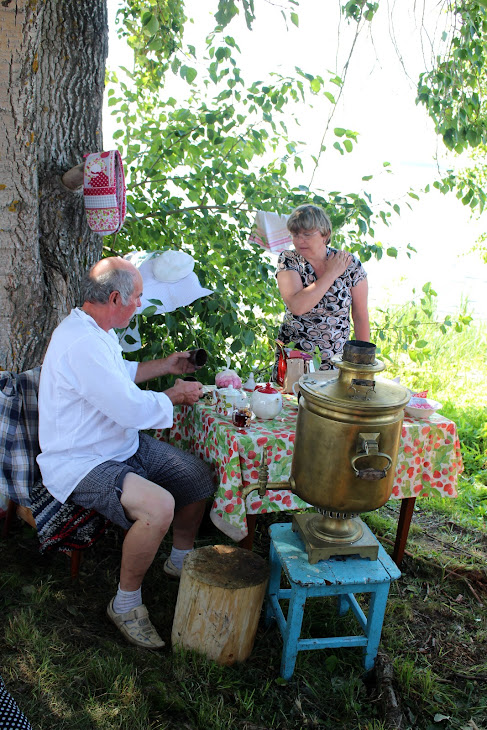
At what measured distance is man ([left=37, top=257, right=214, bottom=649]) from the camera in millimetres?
2369

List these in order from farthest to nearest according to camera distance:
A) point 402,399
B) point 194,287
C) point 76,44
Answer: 1. point 194,287
2. point 76,44
3. point 402,399

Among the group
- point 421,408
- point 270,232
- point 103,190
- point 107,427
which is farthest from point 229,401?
point 270,232

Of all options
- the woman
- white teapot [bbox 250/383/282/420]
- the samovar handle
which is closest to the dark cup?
white teapot [bbox 250/383/282/420]

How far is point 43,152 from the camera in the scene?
3.01 m

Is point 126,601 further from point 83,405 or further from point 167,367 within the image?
point 167,367

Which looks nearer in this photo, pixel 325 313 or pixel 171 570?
pixel 171 570

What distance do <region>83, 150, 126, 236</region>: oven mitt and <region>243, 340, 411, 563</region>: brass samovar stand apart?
151 cm

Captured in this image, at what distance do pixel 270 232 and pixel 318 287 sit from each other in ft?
2.87

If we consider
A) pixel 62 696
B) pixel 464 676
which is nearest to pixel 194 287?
pixel 62 696

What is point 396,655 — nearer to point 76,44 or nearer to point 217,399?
point 217,399

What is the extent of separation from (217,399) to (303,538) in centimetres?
84

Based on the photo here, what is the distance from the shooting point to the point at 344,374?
202 centimetres

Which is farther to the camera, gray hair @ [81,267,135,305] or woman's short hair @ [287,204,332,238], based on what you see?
woman's short hair @ [287,204,332,238]

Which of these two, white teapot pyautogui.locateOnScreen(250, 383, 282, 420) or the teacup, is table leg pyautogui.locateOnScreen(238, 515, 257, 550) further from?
the teacup
